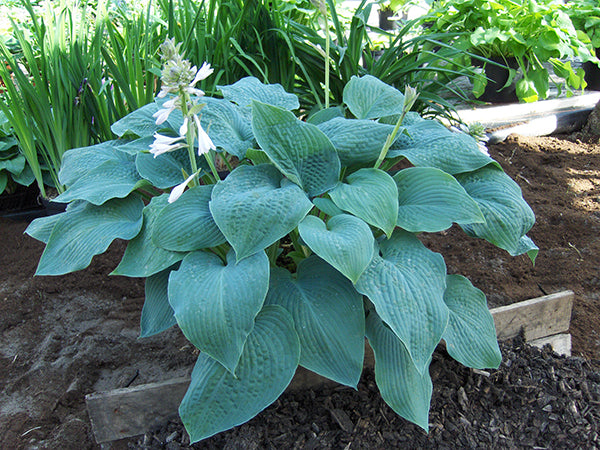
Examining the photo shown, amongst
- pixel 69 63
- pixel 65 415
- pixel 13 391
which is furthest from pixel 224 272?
pixel 69 63

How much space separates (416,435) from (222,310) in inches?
24.4

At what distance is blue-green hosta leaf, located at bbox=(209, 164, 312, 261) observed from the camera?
102cm

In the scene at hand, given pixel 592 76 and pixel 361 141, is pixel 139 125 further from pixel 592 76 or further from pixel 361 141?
pixel 592 76

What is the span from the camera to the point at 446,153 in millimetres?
1300

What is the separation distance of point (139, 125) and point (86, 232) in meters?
0.39

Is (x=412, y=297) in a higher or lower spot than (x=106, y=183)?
lower


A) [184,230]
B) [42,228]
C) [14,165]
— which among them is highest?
[184,230]

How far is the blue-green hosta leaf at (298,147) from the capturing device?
3.87ft

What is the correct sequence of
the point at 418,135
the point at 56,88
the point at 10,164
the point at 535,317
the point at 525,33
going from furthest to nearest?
the point at 525,33
the point at 10,164
the point at 56,88
the point at 535,317
the point at 418,135

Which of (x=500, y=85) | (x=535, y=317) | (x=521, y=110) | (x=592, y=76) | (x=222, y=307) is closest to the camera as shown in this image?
(x=222, y=307)

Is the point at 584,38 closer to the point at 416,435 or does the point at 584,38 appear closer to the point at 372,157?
the point at 372,157

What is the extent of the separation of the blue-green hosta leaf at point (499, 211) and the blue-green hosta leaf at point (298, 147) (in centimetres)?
37

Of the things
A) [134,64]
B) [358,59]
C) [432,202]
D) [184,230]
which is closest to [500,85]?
[358,59]

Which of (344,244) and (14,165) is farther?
(14,165)
